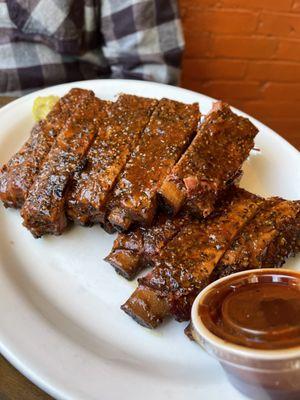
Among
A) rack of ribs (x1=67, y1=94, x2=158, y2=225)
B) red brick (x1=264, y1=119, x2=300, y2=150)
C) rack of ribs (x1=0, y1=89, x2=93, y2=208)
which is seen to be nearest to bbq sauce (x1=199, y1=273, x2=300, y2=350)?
rack of ribs (x1=67, y1=94, x2=158, y2=225)

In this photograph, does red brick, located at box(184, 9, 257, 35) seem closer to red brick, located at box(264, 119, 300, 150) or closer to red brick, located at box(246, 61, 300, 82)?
red brick, located at box(246, 61, 300, 82)

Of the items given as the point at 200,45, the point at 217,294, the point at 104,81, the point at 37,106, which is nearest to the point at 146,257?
the point at 217,294

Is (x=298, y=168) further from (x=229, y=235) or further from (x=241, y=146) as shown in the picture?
(x=229, y=235)

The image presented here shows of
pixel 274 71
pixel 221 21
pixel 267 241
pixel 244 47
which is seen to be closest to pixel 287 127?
pixel 274 71

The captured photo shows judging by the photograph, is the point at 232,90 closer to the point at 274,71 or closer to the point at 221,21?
the point at 274,71

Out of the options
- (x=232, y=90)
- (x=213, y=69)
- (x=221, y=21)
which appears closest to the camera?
(x=221, y=21)

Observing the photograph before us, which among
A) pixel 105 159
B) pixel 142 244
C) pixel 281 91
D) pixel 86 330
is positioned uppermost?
pixel 105 159

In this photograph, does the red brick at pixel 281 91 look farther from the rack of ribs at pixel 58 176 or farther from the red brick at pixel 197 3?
the rack of ribs at pixel 58 176
